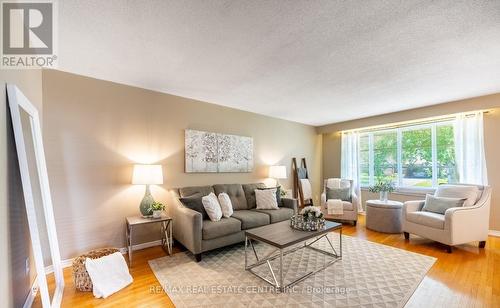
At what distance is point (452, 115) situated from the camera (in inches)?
159

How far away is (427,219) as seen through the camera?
3.17m

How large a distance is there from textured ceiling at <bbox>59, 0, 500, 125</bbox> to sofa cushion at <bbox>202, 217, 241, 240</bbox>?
1904mm

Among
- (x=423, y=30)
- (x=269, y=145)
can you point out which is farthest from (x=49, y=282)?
(x=423, y=30)

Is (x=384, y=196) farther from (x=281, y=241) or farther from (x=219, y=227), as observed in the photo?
(x=219, y=227)

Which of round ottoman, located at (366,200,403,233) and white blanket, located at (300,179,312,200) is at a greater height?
white blanket, located at (300,179,312,200)

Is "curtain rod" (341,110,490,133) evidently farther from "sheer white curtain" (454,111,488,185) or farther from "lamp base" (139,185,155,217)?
"lamp base" (139,185,155,217)

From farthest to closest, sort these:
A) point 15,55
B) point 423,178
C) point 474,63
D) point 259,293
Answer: point 423,178
point 474,63
point 259,293
point 15,55

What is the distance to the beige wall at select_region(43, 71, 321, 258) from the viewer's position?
255 centimetres

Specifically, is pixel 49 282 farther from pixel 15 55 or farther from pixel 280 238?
pixel 280 238

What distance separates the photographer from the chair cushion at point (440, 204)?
3194mm

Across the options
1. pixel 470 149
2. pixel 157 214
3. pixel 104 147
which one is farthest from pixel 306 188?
pixel 104 147

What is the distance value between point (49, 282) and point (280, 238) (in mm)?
2439

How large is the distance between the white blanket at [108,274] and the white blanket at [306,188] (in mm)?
4087
